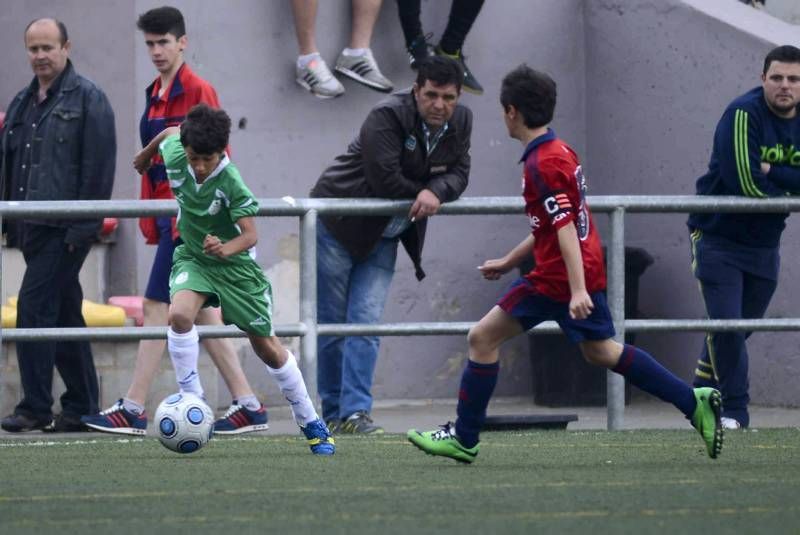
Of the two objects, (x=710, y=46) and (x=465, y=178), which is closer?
(x=465, y=178)

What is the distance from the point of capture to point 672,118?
11.6m

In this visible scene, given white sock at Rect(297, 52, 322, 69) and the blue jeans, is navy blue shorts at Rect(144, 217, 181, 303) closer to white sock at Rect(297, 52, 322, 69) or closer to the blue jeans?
the blue jeans

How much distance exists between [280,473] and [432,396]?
514 cm

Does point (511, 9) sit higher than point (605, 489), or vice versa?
point (511, 9)

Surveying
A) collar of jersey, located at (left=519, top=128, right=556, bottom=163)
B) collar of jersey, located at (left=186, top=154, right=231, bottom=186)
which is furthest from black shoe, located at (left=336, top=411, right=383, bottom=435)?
collar of jersey, located at (left=519, top=128, right=556, bottom=163)

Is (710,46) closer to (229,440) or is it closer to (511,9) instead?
(511,9)

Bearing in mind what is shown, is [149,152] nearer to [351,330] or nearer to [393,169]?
[393,169]

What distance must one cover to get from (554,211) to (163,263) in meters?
2.90

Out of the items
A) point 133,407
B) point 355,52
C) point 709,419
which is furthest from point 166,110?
point 709,419

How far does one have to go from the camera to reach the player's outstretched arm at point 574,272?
656 cm

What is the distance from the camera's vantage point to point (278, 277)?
11.4 meters

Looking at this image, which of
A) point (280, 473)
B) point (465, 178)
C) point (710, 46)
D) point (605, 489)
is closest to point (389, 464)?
point (280, 473)

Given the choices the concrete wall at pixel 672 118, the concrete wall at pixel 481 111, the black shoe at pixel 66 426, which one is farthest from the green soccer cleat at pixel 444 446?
the concrete wall at pixel 672 118

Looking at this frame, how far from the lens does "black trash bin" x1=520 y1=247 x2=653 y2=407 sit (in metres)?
11.4
